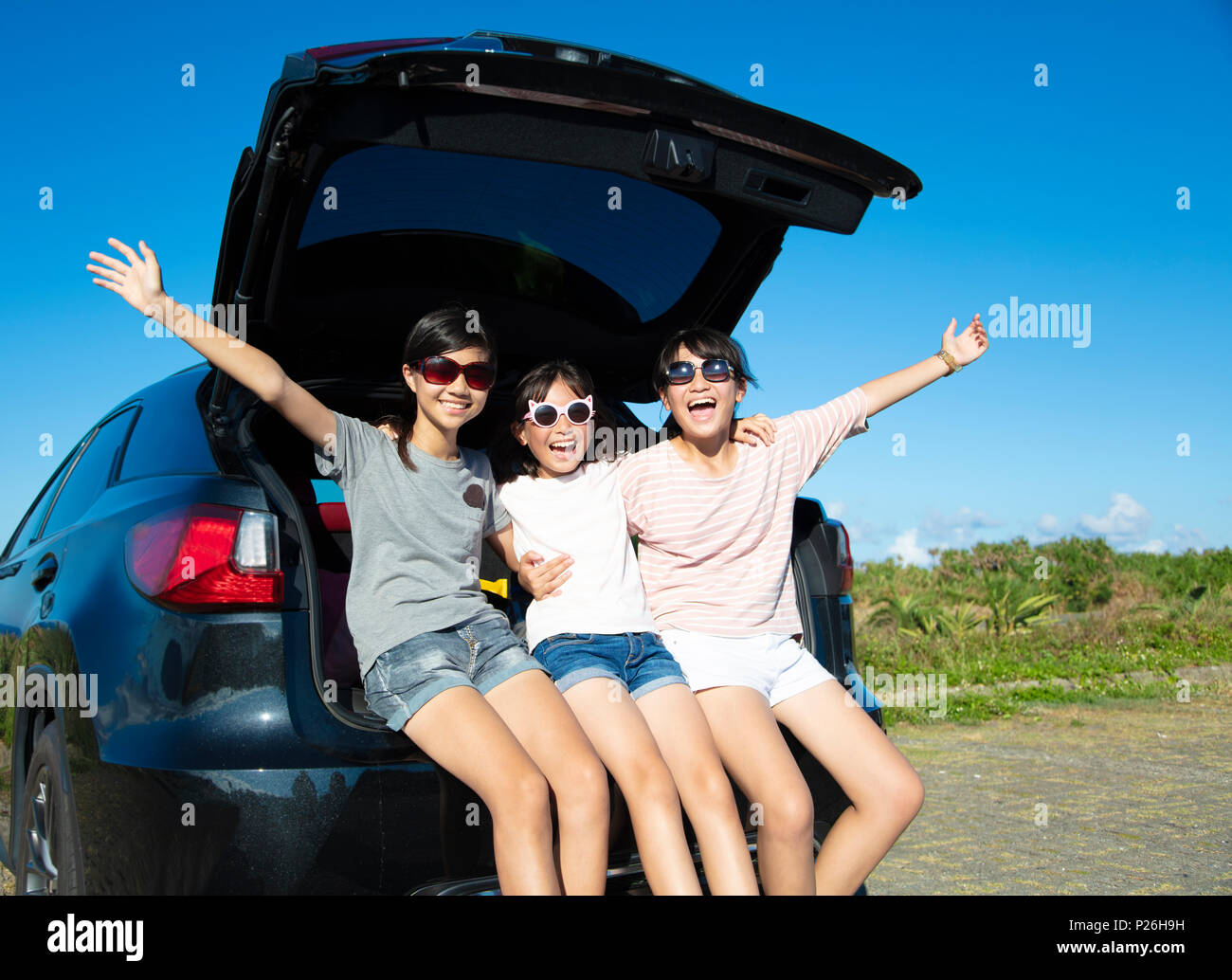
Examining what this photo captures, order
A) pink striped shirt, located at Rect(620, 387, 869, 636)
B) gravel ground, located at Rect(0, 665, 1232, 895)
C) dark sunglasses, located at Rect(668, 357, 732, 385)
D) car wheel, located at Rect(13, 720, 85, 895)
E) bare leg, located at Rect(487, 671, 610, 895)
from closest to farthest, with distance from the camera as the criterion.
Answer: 1. bare leg, located at Rect(487, 671, 610, 895)
2. car wheel, located at Rect(13, 720, 85, 895)
3. pink striped shirt, located at Rect(620, 387, 869, 636)
4. dark sunglasses, located at Rect(668, 357, 732, 385)
5. gravel ground, located at Rect(0, 665, 1232, 895)

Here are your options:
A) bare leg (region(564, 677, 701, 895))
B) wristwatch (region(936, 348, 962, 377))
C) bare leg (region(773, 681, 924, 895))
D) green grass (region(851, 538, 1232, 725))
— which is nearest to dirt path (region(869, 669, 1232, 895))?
green grass (region(851, 538, 1232, 725))

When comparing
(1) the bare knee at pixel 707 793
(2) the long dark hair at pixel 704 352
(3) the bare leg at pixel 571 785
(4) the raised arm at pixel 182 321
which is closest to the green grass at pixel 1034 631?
(2) the long dark hair at pixel 704 352

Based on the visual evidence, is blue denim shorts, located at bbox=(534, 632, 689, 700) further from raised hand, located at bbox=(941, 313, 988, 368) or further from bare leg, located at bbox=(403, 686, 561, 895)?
raised hand, located at bbox=(941, 313, 988, 368)

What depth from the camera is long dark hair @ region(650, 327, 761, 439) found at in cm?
303

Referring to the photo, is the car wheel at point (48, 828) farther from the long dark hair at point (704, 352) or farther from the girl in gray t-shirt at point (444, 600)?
the long dark hair at point (704, 352)

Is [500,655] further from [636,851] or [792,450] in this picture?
[792,450]

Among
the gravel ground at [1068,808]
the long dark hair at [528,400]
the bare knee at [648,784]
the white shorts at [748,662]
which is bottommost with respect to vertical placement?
the gravel ground at [1068,808]

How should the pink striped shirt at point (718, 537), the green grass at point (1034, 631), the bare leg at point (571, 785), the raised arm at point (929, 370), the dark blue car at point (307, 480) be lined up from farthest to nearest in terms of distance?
the green grass at point (1034, 631) → the raised arm at point (929, 370) → the pink striped shirt at point (718, 537) → the bare leg at point (571, 785) → the dark blue car at point (307, 480)

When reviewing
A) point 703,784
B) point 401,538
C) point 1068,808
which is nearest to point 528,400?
point 401,538

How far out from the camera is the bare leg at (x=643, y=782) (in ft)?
→ 7.12

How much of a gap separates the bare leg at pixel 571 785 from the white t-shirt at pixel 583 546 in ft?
1.25

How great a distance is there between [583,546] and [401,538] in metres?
0.55

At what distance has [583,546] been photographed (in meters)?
2.77

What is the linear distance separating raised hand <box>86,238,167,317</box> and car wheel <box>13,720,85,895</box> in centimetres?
108
